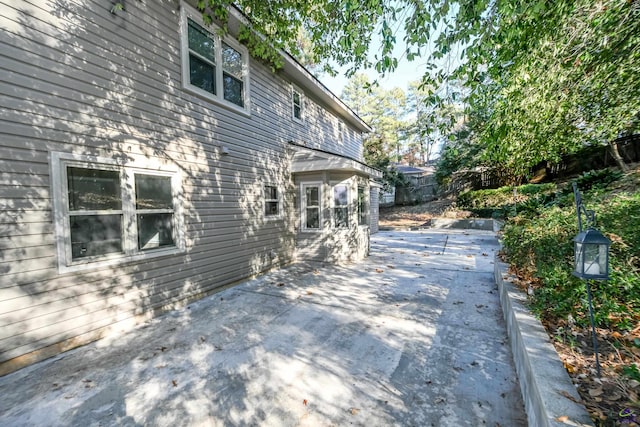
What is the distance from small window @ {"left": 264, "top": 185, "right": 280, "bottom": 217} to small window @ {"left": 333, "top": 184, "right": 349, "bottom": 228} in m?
1.61

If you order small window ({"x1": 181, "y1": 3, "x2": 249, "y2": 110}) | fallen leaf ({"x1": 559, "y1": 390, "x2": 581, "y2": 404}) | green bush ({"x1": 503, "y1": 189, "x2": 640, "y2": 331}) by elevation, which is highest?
small window ({"x1": 181, "y1": 3, "x2": 249, "y2": 110})

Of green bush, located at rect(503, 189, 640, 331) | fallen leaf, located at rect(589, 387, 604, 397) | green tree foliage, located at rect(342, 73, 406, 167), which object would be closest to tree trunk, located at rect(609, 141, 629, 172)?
green bush, located at rect(503, 189, 640, 331)

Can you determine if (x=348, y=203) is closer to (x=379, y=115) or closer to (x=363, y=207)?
(x=363, y=207)

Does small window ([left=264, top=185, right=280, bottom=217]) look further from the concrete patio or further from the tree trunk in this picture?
the tree trunk

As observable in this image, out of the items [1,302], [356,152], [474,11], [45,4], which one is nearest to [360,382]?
[1,302]

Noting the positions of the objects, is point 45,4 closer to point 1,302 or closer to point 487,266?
point 1,302

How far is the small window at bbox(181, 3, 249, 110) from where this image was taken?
185 inches

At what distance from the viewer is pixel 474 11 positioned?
2.91 metres

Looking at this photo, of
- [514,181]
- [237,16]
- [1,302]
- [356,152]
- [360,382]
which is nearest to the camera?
[360,382]

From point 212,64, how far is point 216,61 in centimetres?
11

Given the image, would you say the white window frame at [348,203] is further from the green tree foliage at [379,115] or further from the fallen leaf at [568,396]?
the green tree foliage at [379,115]

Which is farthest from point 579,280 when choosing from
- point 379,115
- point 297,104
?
point 379,115

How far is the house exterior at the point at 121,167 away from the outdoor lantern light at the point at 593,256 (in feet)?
16.5

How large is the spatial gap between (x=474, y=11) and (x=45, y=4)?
479cm
